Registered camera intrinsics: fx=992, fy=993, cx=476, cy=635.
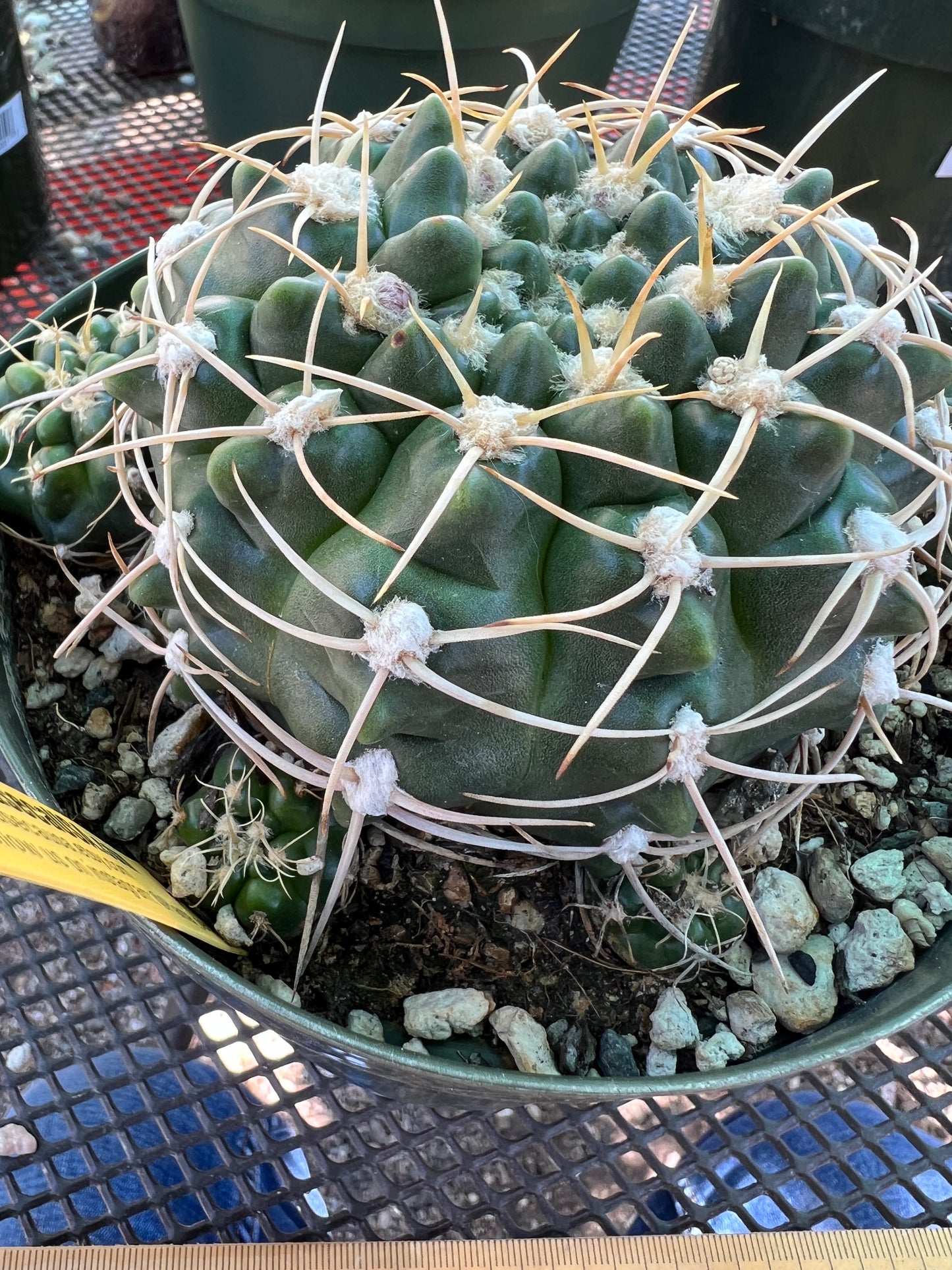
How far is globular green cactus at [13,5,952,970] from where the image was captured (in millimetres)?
387

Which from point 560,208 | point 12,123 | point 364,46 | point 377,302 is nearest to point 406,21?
point 364,46

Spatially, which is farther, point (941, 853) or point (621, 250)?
point (941, 853)

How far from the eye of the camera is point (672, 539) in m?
0.37

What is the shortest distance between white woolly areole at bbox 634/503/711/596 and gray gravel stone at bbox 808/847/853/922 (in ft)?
0.95

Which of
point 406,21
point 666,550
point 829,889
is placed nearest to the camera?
point 666,550

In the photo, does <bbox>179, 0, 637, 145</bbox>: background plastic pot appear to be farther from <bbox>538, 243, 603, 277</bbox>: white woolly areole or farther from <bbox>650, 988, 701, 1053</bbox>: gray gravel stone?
<bbox>650, 988, 701, 1053</bbox>: gray gravel stone

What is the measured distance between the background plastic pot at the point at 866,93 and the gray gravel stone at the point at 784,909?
738 millimetres

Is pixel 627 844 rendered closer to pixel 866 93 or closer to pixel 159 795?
pixel 159 795

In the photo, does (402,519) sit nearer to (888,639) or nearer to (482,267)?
(482,267)

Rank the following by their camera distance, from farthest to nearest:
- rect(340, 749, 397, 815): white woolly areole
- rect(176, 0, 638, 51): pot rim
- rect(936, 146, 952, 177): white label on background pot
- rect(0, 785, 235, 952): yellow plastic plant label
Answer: rect(936, 146, 952, 177): white label on background pot
rect(176, 0, 638, 51): pot rim
rect(340, 749, 397, 815): white woolly areole
rect(0, 785, 235, 952): yellow plastic plant label

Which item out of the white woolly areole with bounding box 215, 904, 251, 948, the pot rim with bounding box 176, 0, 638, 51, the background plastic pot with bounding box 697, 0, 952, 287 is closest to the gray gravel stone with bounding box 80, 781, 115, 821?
the white woolly areole with bounding box 215, 904, 251, 948

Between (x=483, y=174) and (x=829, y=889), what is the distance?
1.44 ft

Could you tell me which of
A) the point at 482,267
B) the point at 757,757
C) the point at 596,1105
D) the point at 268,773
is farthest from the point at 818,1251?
the point at 482,267

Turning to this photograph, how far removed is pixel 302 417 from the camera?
0.40 meters
